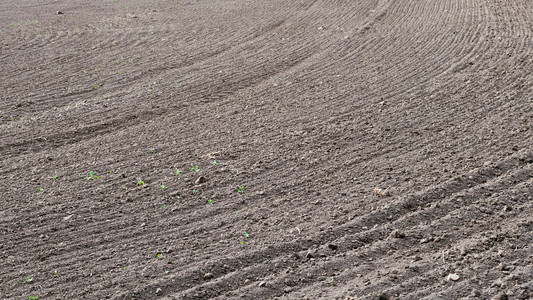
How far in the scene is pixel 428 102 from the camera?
875 cm

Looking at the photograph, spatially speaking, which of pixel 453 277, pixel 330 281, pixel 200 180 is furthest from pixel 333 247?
pixel 200 180

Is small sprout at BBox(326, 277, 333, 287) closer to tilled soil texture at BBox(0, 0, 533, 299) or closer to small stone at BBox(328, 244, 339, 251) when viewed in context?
tilled soil texture at BBox(0, 0, 533, 299)

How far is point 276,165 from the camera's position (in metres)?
7.17

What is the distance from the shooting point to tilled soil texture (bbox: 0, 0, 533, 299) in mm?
5180

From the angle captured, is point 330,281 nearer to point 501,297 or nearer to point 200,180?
point 501,297

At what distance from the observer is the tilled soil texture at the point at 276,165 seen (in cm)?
518

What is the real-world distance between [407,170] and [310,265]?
2153 millimetres

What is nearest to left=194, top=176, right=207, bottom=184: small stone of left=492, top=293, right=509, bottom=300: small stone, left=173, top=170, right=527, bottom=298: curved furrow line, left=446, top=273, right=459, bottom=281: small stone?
left=173, top=170, right=527, bottom=298: curved furrow line

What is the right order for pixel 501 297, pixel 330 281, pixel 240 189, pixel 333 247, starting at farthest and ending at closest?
pixel 240 189 < pixel 333 247 < pixel 330 281 < pixel 501 297

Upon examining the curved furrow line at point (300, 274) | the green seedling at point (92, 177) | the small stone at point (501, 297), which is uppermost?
the green seedling at point (92, 177)

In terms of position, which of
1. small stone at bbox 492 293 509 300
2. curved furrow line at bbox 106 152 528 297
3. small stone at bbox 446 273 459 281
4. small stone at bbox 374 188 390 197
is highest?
small stone at bbox 374 188 390 197

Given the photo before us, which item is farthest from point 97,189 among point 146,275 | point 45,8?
point 45,8

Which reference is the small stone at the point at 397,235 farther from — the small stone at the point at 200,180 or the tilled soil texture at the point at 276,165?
the small stone at the point at 200,180

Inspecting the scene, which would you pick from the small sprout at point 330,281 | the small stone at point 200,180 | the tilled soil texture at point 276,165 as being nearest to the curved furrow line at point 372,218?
the tilled soil texture at point 276,165
